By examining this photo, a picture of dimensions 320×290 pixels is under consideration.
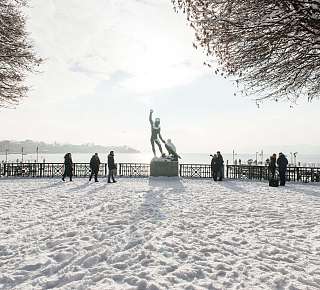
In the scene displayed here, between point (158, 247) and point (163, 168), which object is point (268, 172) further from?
point (158, 247)

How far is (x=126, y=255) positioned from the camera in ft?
16.9

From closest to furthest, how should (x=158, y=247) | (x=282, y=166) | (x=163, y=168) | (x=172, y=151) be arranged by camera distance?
(x=158, y=247) → (x=282, y=166) → (x=163, y=168) → (x=172, y=151)

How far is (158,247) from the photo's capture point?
552 centimetres

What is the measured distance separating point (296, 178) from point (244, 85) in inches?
638

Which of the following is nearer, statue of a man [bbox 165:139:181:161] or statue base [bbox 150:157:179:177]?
statue base [bbox 150:157:179:177]

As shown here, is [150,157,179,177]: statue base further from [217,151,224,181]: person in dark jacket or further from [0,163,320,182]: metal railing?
[217,151,224,181]: person in dark jacket

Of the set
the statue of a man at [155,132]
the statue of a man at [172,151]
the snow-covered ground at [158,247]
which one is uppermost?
the statue of a man at [155,132]

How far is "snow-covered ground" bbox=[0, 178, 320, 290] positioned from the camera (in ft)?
13.8

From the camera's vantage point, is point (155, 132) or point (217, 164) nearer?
point (217, 164)

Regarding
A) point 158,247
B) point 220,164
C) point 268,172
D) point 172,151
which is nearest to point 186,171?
point 172,151

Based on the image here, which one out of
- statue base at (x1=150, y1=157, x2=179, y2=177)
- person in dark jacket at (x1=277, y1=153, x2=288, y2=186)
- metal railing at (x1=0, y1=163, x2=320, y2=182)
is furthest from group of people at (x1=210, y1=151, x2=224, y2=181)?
person in dark jacket at (x1=277, y1=153, x2=288, y2=186)

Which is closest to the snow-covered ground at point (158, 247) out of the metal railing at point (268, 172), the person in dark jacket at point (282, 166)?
the person in dark jacket at point (282, 166)

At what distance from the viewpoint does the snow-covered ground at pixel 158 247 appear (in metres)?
4.19

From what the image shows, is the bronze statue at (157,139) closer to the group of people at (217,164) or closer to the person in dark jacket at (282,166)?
the group of people at (217,164)
